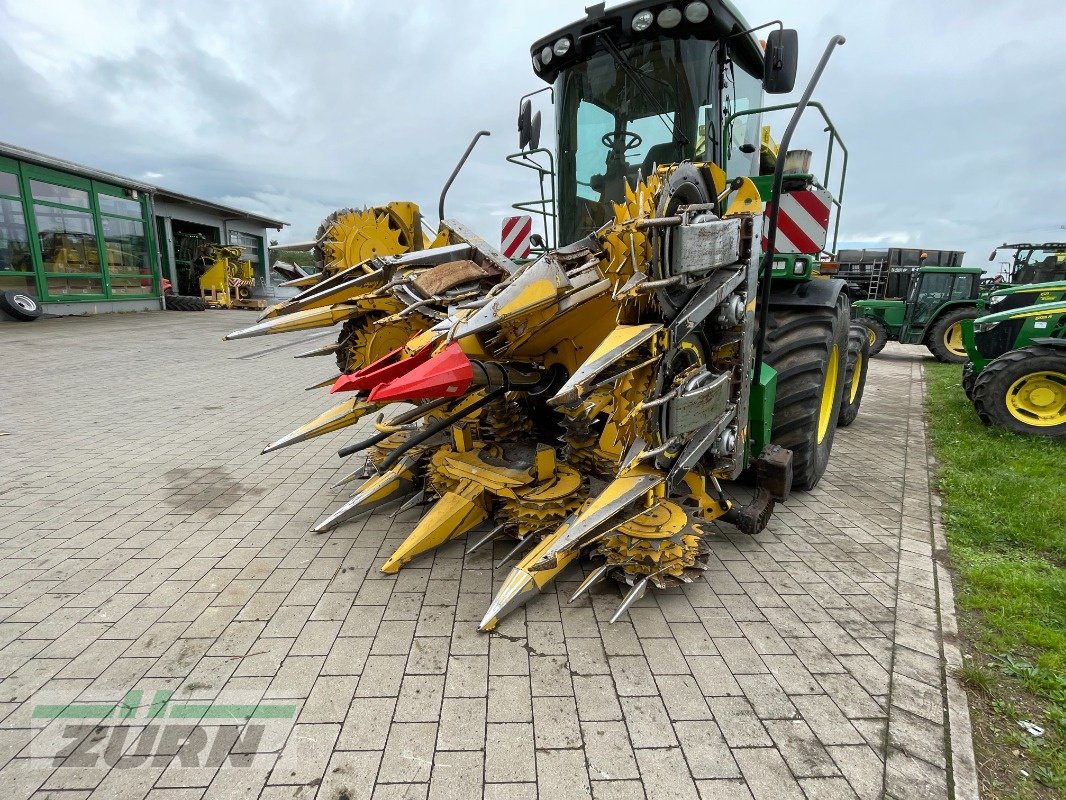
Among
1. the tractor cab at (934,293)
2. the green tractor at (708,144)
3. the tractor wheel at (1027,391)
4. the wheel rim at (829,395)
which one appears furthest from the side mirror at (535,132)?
the tractor cab at (934,293)

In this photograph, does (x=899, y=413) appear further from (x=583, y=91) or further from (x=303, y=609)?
(x=303, y=609)

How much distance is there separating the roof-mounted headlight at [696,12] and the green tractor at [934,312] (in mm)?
10594

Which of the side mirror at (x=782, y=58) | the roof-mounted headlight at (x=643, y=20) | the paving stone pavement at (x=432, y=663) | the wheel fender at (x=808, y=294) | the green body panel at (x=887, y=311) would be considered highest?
the roof-mounted headlight at (x=643, y=20)

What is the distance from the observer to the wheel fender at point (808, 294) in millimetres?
3494

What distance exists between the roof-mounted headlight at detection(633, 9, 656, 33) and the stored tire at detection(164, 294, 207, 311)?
66.1 feet

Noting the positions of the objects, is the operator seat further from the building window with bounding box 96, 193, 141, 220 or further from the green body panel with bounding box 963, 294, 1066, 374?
the building window with bounding box 96, 193, 141, 220

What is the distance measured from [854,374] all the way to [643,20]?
4364 mm

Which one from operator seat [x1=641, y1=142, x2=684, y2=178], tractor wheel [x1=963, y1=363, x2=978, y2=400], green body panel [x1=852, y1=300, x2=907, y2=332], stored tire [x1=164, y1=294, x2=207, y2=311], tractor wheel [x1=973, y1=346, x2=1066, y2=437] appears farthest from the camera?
stored tire [x1=164, y1=294, x2=207, y2=311]

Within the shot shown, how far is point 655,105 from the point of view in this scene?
3172 mm

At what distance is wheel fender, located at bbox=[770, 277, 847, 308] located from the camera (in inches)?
138

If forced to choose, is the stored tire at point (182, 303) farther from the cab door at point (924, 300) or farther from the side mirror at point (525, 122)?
the cab door at point (924, 300)

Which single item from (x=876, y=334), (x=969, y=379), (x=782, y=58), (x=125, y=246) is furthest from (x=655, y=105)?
(x=125, y=246)

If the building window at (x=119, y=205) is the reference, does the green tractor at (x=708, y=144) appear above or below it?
below

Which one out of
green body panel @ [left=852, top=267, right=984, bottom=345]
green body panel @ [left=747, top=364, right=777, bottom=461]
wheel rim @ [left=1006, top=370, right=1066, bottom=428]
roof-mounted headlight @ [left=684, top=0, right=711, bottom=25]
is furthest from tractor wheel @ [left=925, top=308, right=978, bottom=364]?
roof-mounted headlight @ [left=684, top=0, right=711, bottom=25]
